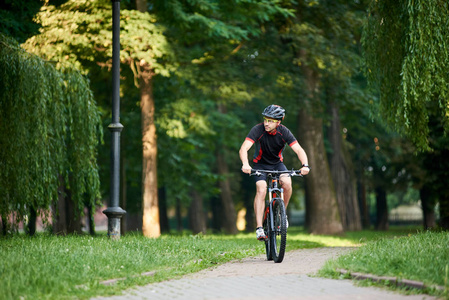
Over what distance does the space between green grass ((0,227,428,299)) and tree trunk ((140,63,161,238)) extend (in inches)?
248

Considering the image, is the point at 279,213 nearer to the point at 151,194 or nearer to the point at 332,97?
the point at 151,194

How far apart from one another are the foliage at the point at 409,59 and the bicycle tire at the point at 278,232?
402 cm

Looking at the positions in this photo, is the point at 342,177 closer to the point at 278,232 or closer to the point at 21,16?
the point at 21,16

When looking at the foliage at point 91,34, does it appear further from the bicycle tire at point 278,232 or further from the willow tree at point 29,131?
the bicycle tire at point 278,232

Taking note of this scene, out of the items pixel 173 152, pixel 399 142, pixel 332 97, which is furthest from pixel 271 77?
pixel 399 142

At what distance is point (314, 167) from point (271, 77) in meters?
3.38

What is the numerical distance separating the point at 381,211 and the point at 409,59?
22747 millimetres

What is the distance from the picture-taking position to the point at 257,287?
6.30m

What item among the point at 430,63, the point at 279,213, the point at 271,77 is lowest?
the point at 279,213

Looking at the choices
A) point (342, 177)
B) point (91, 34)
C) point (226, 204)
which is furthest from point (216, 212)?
point (91, 34)

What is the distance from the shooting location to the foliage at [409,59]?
10.8m

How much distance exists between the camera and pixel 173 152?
23453 mm

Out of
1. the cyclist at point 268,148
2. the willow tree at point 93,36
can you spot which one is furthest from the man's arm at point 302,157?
the willow tree at point 93,36

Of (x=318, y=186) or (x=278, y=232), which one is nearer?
(x=278, y=232)
